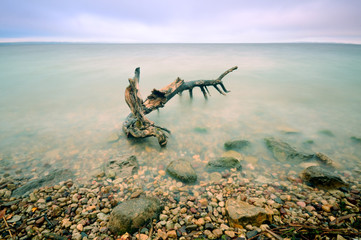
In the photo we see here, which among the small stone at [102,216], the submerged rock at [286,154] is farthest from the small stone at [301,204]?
the small stone at [102,216]

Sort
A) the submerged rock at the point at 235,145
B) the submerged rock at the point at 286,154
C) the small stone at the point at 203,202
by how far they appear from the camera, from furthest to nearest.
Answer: the submerged rock at the point at 235,145 → the submerged rock at the point at 286,154 → the small stone at the point at 203,202

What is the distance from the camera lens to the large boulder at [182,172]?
3508mm

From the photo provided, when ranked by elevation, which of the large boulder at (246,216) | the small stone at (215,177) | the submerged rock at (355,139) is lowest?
the small stone at (215,177)

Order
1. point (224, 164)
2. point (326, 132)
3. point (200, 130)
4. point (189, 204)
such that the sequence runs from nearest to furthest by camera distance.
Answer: point (189, 204)
point (224, 164)
point (326, 132)
point (200, 130)

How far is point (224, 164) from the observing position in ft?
13.1

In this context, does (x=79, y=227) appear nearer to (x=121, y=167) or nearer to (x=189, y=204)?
(x=121, y=167)

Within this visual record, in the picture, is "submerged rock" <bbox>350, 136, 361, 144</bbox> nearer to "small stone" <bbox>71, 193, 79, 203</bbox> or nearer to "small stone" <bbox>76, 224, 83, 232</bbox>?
"small stone" <bbox>76, 224, 83, 232</bbox>

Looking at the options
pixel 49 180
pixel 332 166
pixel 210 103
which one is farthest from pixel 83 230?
pixel 210 103

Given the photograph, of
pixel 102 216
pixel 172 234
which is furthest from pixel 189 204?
pixel 102 216

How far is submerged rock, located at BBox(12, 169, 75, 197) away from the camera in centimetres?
316

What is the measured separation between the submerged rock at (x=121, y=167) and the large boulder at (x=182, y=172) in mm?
791

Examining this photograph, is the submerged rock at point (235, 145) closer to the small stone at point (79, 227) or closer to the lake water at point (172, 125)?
the lake water at point (172, 125)

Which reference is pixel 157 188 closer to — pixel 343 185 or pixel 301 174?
pixel 301 174

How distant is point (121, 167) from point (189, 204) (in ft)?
5.66
